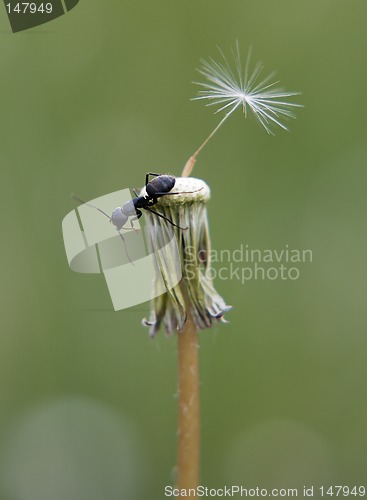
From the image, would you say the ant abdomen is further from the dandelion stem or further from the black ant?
the dandelion stem

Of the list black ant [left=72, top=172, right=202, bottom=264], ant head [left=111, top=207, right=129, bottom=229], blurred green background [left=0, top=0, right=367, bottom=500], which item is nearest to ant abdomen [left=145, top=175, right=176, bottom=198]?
black ant [left=72, top=172, right=202, bottom=264]

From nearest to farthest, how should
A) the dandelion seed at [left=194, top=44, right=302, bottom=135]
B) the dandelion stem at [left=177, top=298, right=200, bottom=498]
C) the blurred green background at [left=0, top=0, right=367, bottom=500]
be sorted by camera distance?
the dandelion stem at [left=177, top=298, right=200, bottom=498], the dandelion seed at [left=194, top=44, right=302, bottom=135], the blurred green background at [left=0, top=0, right=367, bottom=500]

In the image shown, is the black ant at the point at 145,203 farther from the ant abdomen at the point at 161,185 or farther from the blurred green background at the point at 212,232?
the blurred green background at the point at 212,232

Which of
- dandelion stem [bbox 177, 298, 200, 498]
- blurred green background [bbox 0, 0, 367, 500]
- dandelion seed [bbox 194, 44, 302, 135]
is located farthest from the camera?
blurred green background [bbox 0, 0, 367, 500]

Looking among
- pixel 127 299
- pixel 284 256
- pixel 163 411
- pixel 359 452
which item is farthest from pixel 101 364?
pixel 127 299

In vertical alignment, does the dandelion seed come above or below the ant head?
above

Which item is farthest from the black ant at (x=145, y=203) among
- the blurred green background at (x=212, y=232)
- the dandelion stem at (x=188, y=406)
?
the blurred green background at (x=212, y=232)
